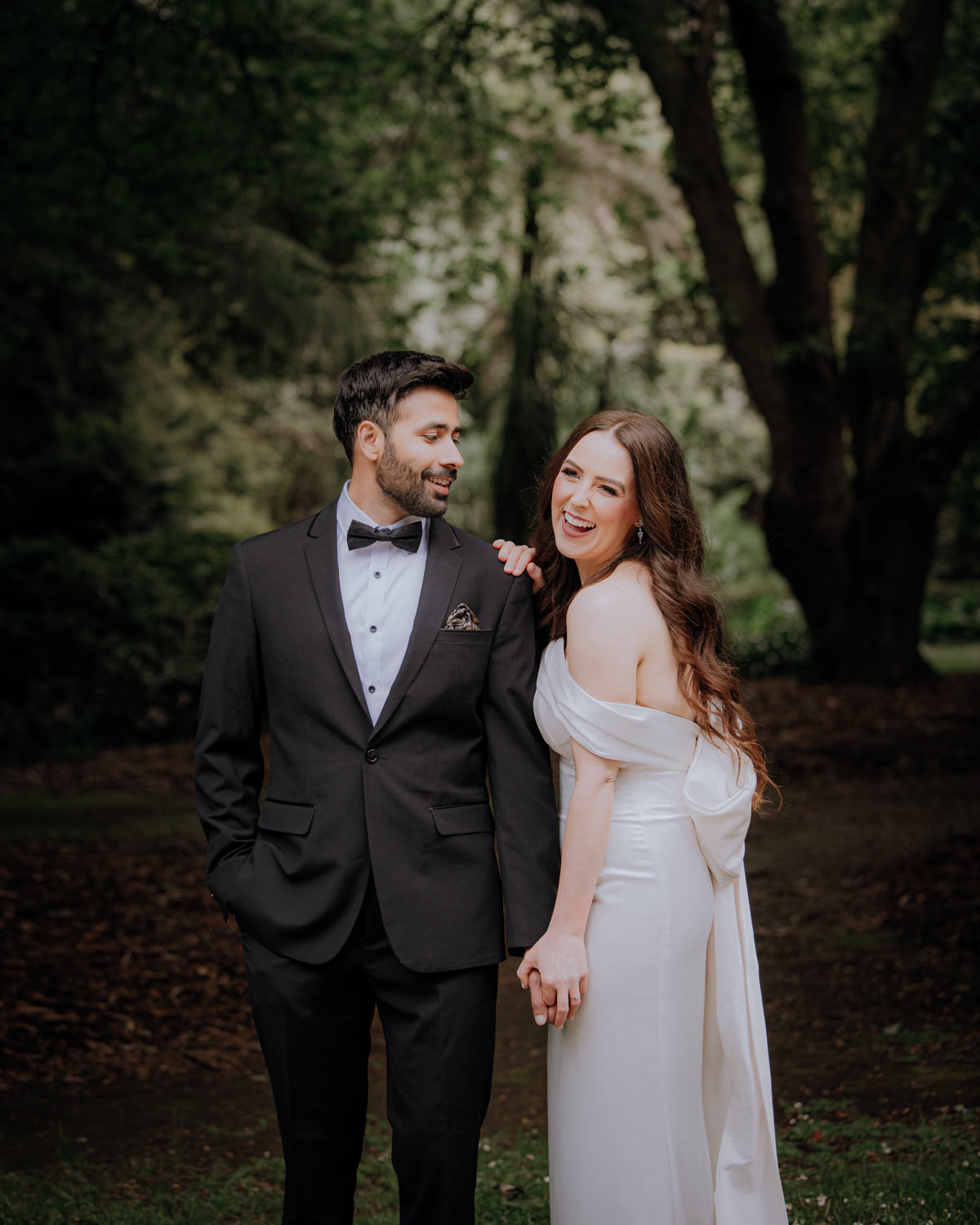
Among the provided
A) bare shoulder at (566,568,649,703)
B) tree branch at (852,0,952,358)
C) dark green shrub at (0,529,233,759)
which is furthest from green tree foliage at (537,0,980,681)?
bare shoulder at (566,568,649,703)

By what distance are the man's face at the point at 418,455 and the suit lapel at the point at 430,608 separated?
0.11m

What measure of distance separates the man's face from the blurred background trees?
5368mm

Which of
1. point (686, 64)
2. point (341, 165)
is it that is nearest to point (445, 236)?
point (341, 165)

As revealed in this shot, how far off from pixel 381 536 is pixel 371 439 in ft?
0.77

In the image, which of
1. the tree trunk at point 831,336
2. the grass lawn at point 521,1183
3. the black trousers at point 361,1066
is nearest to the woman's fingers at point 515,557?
the black trousers at point 361,1066

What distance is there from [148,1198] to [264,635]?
2066mm

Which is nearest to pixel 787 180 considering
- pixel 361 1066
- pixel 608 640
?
pixel 608 640

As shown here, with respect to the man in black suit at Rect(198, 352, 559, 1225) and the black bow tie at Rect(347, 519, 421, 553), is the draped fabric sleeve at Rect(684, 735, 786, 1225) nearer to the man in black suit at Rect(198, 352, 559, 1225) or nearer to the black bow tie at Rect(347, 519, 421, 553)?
the man in black suit at Rect(198, 352, 559, 1225)

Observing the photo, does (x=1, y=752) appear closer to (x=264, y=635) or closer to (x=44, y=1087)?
(x=44, y=1087)

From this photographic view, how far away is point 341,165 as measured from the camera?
1235 cm

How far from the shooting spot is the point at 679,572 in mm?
2875

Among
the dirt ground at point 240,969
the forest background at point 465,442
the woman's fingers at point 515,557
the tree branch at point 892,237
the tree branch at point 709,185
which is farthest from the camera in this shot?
the tree branch at point 892,237

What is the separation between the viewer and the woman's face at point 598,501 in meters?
2.87

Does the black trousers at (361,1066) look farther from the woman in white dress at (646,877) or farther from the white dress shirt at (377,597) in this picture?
the white dress shirt at (377,597)
